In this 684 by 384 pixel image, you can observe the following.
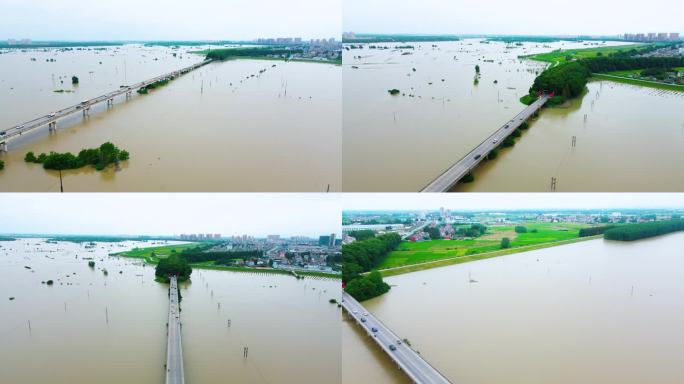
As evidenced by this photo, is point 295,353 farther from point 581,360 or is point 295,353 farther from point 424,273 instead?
point 424,273

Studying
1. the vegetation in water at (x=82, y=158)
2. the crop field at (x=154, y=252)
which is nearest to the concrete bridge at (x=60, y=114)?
the vegetation in water at (x=82, y=158)

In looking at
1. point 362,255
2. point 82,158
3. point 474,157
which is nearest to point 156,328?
point 82,158

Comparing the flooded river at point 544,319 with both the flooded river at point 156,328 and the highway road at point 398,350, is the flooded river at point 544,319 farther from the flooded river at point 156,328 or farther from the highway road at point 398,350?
the flooded river at point 156,328

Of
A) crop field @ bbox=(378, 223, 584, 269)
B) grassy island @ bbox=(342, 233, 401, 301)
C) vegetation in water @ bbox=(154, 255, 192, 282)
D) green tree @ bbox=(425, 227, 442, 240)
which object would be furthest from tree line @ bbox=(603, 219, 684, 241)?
vegetation in water @ bbox=(154, 255, 192, 282)

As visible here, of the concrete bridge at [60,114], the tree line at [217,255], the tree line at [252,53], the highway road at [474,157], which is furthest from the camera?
the tree line at [252,53]

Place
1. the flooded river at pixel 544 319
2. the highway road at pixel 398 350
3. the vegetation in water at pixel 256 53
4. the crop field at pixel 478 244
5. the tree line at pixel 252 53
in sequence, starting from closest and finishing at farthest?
the highway road at pixel 398 350 → the flooded river at pixel 544 319 → the crop field at pixel 478 244 → the vegetation in water at pixel 256 53 → the tree line at pixel 252 53

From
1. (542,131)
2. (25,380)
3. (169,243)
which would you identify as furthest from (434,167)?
(169,243)

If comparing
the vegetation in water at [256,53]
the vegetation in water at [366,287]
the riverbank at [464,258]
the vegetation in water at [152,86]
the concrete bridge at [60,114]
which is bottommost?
the riverbank at [464,258]
